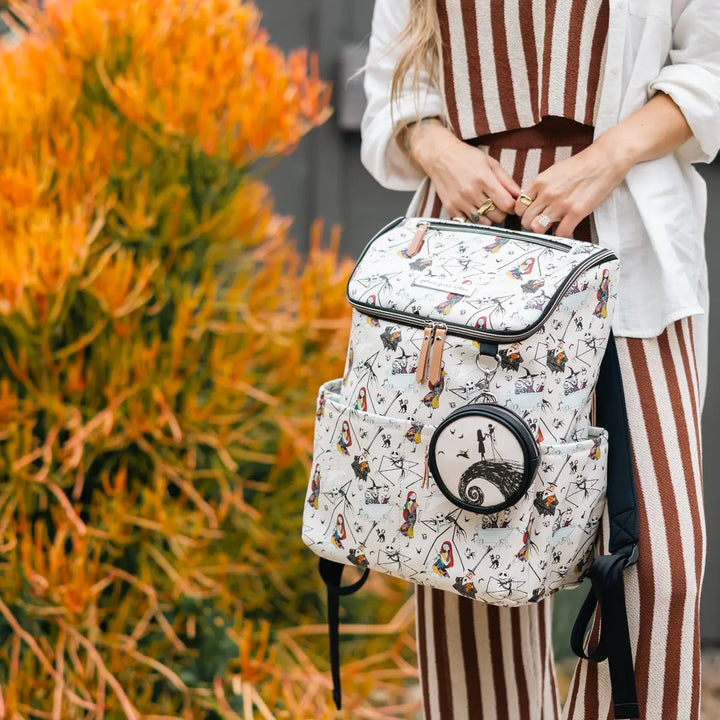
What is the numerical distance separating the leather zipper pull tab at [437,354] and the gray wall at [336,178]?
190 centimetres

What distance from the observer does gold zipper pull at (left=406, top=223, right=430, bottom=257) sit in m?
1.40

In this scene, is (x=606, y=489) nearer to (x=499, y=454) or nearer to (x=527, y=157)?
(x=499, y=454)

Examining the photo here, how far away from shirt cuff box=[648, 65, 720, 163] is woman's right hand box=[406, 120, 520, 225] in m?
0.23

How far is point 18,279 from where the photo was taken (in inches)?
77.6

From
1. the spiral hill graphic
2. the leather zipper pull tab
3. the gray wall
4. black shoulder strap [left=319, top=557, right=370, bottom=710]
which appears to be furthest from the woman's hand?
the gray wall

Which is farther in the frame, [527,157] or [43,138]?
[43,138]

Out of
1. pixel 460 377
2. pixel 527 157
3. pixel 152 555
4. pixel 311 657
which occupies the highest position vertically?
pixel 527 157

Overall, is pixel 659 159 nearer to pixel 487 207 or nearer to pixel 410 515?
pixel 487 207

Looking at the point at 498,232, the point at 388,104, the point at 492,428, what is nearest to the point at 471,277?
the point at 498,232

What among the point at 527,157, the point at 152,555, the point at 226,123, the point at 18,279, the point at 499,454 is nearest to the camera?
the point at 499,454

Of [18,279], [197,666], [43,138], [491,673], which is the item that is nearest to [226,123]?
[43,138]

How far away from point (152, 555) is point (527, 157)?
115 cm

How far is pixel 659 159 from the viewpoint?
1.39 meters

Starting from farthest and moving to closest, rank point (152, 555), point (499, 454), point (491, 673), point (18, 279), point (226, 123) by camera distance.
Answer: point (226, 123) → point (152, 555) → point (18, 279) → point (491, 673) → point (499, 454)
